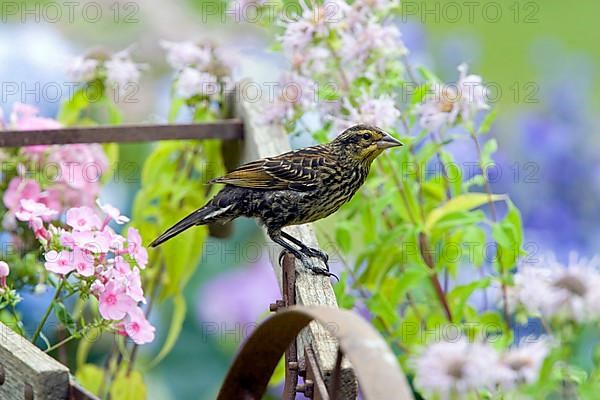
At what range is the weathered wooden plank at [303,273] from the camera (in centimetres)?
140

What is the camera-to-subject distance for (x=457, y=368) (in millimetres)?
947

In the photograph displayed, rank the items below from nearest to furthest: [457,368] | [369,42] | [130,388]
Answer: [457,368]
[369,42]
[130,388]

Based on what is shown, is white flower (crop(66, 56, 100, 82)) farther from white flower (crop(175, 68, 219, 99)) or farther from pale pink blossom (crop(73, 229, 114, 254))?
pale pink blossom (crop(73, 229, 114, 254))

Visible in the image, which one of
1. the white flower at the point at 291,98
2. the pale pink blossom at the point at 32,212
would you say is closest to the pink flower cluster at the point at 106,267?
the pale pink blossom at the point at 32,212

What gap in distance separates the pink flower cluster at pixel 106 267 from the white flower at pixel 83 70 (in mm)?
1006

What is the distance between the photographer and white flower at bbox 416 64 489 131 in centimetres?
205

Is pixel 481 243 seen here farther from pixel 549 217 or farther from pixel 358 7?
pixel 549 217

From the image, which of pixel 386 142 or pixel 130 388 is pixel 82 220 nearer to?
pixel 386 142

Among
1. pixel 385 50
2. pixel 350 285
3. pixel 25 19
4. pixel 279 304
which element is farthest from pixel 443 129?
pixel 25 19

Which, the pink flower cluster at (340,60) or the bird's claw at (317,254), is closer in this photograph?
the bird's claw at (317,254)

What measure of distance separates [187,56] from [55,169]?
398mm

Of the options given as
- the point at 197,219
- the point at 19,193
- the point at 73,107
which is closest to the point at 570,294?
the point at 197,219

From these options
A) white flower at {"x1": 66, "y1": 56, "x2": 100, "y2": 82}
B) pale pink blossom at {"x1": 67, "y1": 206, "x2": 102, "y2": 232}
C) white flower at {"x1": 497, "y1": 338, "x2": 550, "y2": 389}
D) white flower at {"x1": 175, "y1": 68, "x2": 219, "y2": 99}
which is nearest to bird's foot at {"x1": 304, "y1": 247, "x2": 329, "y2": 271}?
pale pink blossom at {"x1": 67, "y1": 206, "x2": 102, "y2": 232}

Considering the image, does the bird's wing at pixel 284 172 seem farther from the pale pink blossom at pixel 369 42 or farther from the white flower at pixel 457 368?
the white flower at pixel 457 368
